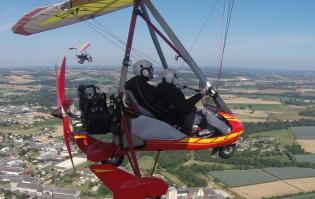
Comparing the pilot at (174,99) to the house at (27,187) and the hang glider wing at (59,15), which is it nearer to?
the hang glider wing at (59,15)

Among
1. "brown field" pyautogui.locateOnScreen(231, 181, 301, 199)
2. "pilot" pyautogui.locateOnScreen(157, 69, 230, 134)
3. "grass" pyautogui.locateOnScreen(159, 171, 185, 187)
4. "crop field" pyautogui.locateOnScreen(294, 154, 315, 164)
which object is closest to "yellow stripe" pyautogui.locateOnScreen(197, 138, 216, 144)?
"pilot" pyautogui.locateOnScreen(157, 69, 230, 134)

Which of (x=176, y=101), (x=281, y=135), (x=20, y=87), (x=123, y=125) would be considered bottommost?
(x=281, y=135)

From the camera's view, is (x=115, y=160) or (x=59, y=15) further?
(x=115, y=160)

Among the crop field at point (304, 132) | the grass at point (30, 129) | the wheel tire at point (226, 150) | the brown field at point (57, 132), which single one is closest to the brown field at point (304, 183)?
the crop field at point (304, 132)

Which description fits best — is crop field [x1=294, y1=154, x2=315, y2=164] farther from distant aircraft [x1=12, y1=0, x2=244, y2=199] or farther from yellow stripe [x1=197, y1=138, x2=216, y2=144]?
yellow stripe [x1=197, y1=138, x2=216, y2=144]

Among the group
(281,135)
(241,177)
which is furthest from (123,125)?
(281,135)

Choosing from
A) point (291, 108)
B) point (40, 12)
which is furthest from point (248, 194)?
point (291, 108)

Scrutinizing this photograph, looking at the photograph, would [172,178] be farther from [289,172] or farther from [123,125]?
[123,125]

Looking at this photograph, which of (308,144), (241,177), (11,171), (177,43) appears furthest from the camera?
(308,144)
